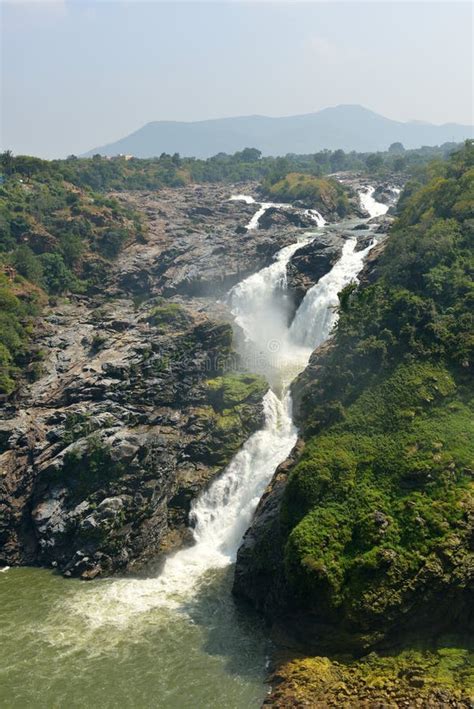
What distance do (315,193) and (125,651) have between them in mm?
88565

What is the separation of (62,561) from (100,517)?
11.6 ft

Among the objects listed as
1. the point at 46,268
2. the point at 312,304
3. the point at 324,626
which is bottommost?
the point at 324,626

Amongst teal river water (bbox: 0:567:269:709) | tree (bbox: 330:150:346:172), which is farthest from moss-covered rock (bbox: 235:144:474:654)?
tree (bbox: 330:150:346:172)

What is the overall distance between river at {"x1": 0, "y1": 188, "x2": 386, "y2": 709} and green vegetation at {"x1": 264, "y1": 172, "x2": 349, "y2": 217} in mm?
64708

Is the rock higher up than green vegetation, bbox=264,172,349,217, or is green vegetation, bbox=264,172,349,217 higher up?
green vegetation, bbox=264,172,349,217

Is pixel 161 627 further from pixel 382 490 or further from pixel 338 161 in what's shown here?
pixel 338 161

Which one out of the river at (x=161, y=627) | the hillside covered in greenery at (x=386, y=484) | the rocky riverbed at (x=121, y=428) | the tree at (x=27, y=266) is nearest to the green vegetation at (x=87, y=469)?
the rocky riverbed at (x=121, y=428)

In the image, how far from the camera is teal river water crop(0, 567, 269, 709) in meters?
24.6

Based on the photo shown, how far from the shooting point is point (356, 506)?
91.3 ft

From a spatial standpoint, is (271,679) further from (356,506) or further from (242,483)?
(242,483)

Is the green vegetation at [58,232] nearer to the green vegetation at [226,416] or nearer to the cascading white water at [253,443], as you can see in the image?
the cascading white water at [253,443]

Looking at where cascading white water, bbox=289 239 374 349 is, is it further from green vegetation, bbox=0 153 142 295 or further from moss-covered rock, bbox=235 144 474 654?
green vegetation, bbox=0 153 142 295

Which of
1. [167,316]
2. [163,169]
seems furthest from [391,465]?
[163,169]

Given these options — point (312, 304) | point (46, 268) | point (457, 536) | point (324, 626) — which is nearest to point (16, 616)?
point (324, 626)
